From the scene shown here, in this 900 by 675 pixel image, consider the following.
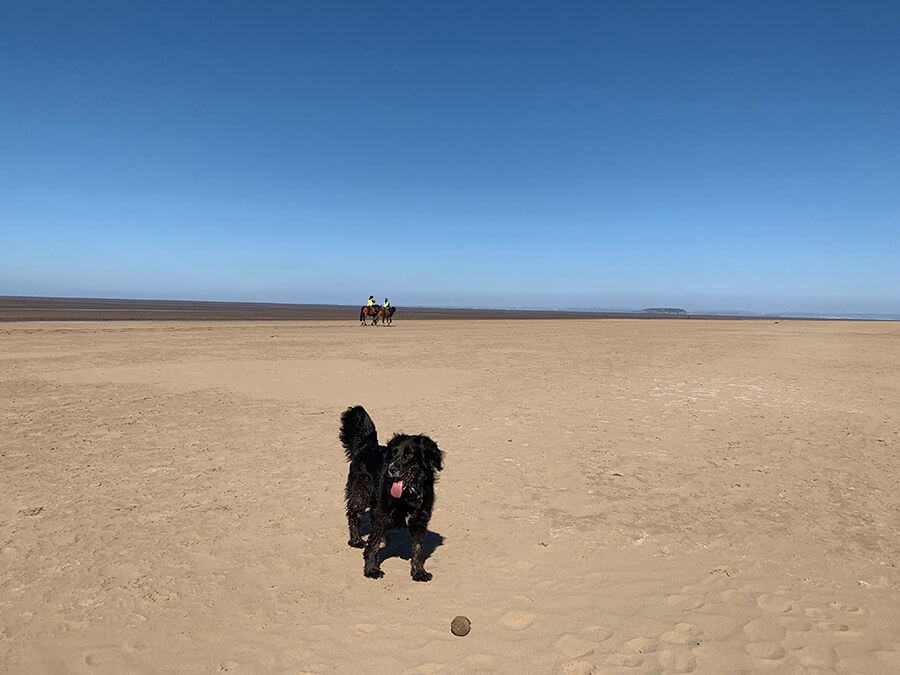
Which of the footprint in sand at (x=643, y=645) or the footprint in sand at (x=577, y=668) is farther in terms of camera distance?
the footprint in sand at (x=643, y=645)

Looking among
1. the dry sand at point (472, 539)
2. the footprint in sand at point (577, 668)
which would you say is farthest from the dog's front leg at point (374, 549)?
the footprint in sand at point (577, 668)

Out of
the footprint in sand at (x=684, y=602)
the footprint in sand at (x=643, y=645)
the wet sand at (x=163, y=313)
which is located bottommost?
the footprint in sand at (x=643, y=645)

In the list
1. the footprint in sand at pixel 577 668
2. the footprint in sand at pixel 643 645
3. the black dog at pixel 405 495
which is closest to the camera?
the footprint in sand at pixel 577 668

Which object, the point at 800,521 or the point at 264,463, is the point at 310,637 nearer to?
the point at 264,463

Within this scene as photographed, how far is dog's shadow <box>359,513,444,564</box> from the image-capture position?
5281 mm

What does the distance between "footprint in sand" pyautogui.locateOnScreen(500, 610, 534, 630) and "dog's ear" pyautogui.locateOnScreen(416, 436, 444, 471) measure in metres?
1.41

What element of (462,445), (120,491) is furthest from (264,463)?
(462,445)

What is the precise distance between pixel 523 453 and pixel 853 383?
1300 centimetres

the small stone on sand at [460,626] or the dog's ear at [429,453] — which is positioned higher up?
the dog's ear at [429,453]

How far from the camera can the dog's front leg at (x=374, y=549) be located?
15.3ft

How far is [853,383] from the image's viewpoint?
14.9 meters

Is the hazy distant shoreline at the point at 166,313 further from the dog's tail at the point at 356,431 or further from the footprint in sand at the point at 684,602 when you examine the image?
the footprint in sand at the point at 684,602

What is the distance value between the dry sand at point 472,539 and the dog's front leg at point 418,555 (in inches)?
4.6

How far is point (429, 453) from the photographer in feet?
15.8
